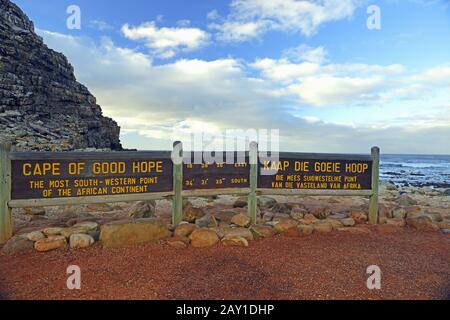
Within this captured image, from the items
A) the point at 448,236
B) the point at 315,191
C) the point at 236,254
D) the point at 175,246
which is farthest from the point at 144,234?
the point at 448,236

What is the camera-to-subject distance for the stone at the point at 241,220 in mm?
7741

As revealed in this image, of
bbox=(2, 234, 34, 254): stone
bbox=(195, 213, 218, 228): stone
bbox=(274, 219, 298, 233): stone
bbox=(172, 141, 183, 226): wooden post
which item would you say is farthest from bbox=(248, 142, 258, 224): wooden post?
bbox=(2, 234, 34, 254): stone

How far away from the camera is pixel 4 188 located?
6.16 m

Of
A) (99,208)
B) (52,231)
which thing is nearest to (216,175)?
(52,231)

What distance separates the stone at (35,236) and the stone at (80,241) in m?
0.66

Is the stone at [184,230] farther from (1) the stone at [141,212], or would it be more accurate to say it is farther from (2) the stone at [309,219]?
(2) the stone at [309,219]

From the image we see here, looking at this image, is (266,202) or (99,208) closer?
(266,202)

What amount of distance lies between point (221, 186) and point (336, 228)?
317 centimetres

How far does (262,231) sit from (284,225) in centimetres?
68

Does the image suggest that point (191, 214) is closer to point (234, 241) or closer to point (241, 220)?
point (241, 220)

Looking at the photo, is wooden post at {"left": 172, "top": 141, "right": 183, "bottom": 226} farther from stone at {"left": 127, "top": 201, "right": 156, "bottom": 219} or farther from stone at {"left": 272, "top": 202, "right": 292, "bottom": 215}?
stone at {"left": 272, "top": 202, "right": 292, "bottom": 215}
